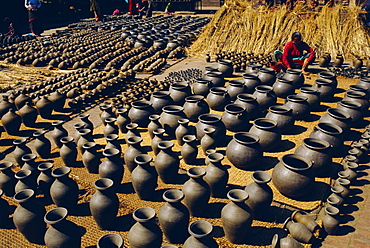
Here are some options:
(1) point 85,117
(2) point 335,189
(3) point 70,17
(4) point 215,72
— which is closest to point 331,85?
(4) point 215,72

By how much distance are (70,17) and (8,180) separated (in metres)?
32.0

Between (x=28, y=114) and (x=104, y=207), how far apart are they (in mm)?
5907

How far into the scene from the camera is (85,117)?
29.0ft

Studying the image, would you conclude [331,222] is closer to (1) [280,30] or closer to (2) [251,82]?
(2) [251,82]

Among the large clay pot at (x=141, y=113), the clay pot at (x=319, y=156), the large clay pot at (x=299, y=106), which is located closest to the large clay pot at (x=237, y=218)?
the clay pot at (x=319, y=156)

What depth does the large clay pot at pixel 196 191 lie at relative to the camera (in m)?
5.62

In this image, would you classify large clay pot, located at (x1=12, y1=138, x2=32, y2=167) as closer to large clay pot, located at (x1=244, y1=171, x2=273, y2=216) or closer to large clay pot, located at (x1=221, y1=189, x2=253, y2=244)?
large clay pot, located at (x1=221, y1=189, x2=253, y2=244)

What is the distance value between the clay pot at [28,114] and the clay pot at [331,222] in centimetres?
880

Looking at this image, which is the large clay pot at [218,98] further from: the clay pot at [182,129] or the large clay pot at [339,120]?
the large clay pot at [339,120]

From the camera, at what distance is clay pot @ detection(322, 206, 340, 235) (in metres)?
5.36

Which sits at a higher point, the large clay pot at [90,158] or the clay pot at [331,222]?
the large clay pot at [90,158]

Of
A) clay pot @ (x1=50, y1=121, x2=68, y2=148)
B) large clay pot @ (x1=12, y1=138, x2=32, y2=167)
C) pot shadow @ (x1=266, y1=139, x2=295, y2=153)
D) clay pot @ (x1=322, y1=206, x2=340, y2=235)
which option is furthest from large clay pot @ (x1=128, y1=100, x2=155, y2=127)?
clay pot @ (x1=322, y1=206, x2=340, y2=235)

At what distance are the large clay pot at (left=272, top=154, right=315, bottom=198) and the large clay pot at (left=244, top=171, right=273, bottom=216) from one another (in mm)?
687

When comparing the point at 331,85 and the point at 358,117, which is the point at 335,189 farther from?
the point at 331,85
